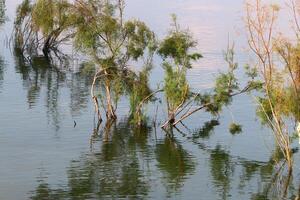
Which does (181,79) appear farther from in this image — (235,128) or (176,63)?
(235,128)

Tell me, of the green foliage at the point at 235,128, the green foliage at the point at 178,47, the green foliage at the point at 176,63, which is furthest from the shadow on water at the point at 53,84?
the green foliage at the point at 235,128

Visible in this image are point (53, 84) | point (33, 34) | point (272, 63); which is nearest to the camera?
point (272, 63)

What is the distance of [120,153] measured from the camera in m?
38.3

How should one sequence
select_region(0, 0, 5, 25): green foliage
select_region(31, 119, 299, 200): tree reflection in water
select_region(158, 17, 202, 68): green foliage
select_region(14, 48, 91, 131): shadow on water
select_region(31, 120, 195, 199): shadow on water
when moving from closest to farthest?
select_region(31, 120, 195, 199): shadow on water → select_region(31, 119, 299, 200): tree reflection in water → select_region(158, 17, 202, 68): green foliage → select_region(14, 48, 91, 131): shadow on water → select_region(0, 0, 5, 25): green foliage

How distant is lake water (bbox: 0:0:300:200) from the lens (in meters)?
30.8

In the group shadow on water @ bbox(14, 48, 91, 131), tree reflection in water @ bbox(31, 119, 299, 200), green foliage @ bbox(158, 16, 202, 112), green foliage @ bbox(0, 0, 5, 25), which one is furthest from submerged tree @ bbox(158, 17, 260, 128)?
green foliage @ bbox(0, 0, 5, 25)

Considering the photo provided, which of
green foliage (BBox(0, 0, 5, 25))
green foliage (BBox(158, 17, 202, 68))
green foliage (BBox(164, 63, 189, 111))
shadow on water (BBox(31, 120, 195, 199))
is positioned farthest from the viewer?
green foliage (BBox(0, 0, 5, 25))

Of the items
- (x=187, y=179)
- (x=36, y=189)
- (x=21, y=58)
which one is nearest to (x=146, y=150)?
(x=187, y=179)

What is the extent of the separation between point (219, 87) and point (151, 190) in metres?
16.5

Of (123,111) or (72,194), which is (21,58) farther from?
(72,194)

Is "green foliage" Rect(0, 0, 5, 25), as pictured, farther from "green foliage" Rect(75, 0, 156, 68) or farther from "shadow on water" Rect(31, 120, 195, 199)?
"shadow on water" Rect(31, 120, 195, 199)

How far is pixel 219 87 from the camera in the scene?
45.4 metres

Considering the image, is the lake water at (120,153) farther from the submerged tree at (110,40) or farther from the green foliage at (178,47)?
the green foliage at (178,47)

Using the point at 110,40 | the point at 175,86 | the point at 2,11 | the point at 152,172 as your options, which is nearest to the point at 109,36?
the point at 110,40
